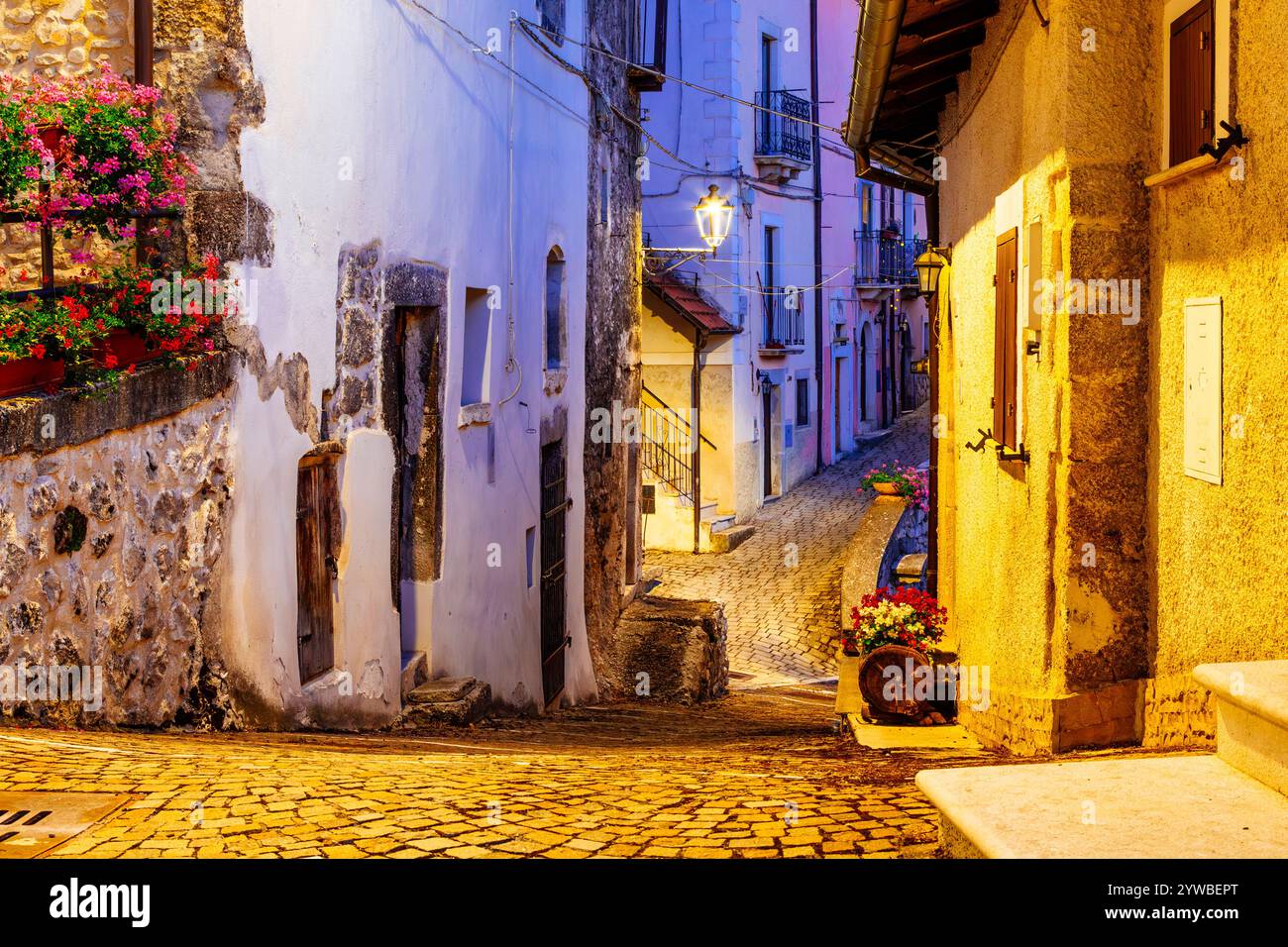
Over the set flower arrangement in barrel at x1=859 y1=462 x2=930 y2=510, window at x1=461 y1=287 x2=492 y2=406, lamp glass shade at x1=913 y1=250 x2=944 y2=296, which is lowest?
flower arrangement in barrel at x1=859 y1=462 x2=930 y2=510

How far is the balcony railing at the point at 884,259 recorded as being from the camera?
32688 millimetres

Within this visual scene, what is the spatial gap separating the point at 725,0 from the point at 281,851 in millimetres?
22601

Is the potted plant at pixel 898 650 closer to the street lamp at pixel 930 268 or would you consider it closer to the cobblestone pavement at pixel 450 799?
the cobblestone pavement at pixel 450 799

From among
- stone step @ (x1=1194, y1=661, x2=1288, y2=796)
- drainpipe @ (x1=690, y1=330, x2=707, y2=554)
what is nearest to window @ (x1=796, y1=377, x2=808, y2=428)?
drainpipe @ (x1=690, y1=330, x2=707, y2=554)

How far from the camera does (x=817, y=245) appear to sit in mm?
29578

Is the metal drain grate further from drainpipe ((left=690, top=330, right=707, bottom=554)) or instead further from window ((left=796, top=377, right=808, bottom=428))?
window ((left=796, top=377, right=808, bottom=428))

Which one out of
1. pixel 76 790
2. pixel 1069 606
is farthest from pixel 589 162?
pixel 76 790

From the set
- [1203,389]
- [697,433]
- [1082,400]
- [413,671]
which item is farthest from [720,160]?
[1203,389]

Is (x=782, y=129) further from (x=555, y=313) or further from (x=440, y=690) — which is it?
(x=440, y=690)

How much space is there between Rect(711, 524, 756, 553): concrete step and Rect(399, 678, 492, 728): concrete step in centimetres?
1338

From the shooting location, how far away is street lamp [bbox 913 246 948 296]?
11336 millimetres

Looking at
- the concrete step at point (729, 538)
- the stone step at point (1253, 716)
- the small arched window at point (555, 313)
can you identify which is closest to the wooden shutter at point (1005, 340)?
the stone step at point (1253, 716)

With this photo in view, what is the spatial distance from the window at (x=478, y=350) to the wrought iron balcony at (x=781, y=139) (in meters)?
16.0
